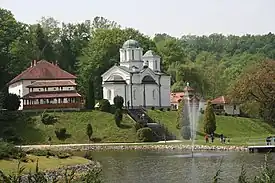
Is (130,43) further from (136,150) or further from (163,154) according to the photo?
(163,154)

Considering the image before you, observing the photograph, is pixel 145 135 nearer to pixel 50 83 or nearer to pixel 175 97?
pixel 50 83

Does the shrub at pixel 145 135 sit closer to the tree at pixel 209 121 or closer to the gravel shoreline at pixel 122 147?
the gravel shoreline at pixel 122 147

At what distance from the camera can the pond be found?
1085 inches

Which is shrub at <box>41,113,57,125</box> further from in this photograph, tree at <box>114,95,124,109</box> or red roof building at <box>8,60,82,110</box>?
tree at <box>114,95,124,109</box>

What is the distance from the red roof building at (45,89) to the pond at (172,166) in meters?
18.7

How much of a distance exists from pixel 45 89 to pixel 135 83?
1055cm

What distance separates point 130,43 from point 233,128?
60.6 feet

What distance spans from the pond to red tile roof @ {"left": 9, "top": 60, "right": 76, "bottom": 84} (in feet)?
79.0

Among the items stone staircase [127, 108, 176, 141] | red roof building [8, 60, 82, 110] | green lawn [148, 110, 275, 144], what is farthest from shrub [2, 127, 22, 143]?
green lawn [148, 110, 275, 144]

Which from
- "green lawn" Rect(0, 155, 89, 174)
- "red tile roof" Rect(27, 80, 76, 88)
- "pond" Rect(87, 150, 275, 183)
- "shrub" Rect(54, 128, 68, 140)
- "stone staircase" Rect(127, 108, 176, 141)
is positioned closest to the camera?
"green lawn" Rect(0, 155, 89, 174)

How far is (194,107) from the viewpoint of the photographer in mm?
63562

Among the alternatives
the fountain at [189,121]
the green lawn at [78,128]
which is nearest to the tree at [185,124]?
the fountain at [189,121]

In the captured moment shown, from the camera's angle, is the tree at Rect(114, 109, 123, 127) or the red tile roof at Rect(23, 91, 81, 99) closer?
the tree at Rect(114, 109, 123, 127)

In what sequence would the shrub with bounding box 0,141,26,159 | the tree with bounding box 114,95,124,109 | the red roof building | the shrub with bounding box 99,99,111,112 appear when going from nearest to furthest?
1. the shrub with bounding box 0,141,26,159
2. the shrub with bounding box 99,99,111,112
3. the tree with bounding box 114,95,124,109
4. the red roof building
